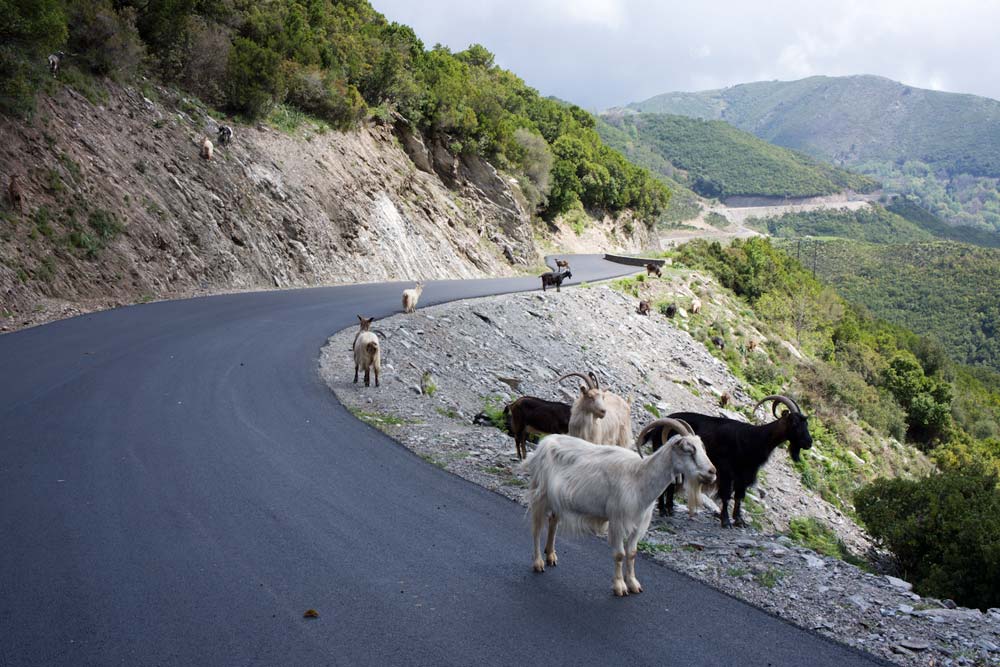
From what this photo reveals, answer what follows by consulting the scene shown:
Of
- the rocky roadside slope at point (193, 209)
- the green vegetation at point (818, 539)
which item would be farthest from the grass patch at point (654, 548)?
the rocky roadside slope at point (193, 209)

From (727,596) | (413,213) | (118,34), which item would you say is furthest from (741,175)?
(727,596)

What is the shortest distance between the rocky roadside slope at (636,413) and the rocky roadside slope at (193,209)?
786 cm

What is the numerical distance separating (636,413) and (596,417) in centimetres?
1053

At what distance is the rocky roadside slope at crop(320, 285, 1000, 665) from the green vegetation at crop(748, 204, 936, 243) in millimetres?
129550

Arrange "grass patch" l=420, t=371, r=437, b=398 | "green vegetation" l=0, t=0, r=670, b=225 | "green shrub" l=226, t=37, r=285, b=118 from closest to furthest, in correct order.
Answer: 1. "grass patch" l=420, t=371, r=437, b=398
2. "green vegetation" l=0, t=0, r=670, b=225
3. "green shrub" l=226, t=37, r=285, b=118

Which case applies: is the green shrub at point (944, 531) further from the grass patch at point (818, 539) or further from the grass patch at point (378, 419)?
the grass patch at point (378, 419)

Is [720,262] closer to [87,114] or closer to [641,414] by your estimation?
[641,414]

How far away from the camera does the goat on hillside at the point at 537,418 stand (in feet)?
35.4

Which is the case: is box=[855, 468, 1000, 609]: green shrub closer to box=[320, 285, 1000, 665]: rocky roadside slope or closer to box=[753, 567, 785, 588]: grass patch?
box=[320, 285, 1000, 665]: rocky roadside slope

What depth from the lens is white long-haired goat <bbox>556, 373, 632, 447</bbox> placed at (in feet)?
31.7

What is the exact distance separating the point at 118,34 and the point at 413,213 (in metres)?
16.6

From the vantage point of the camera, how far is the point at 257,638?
5.06 meters

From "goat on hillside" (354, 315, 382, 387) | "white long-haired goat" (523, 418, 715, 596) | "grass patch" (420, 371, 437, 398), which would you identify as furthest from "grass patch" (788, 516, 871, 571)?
"goat on hillside" (354, 315, 382, 387)

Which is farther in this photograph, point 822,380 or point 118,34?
point 822,380
